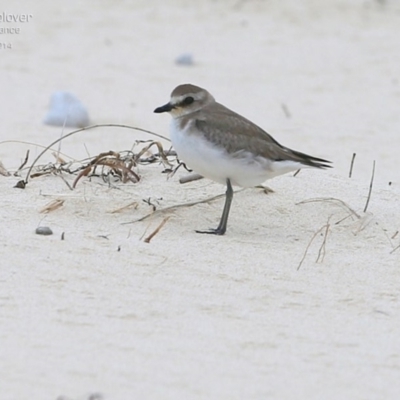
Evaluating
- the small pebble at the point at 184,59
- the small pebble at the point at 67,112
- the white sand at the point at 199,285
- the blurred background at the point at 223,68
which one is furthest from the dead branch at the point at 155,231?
the small pebble at the point at 184,59

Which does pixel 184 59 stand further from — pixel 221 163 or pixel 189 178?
pixel 221 163

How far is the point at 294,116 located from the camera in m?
9.00

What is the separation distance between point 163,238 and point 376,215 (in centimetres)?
121

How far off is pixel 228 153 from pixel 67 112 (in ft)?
12.1

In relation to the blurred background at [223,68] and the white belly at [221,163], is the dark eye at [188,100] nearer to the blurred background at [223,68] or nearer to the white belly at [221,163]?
the white belly at [221,163]

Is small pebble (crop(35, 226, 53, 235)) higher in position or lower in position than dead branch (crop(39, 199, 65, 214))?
lower

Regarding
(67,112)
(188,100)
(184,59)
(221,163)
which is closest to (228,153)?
(221,163)

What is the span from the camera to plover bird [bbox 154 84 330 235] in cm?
465

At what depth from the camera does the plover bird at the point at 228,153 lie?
4.65 metres

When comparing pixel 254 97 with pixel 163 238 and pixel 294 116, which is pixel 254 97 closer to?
pixel 294 116

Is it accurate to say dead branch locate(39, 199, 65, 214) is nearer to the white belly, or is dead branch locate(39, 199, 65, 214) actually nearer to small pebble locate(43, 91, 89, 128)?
the white belly

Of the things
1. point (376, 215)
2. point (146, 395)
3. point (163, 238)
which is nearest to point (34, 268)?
point (163, 238)

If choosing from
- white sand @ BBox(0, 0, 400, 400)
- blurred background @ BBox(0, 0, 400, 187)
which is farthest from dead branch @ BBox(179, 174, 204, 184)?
blurred background @ BBox(0, 0, 400, 187)

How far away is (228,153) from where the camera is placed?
15.3ft
